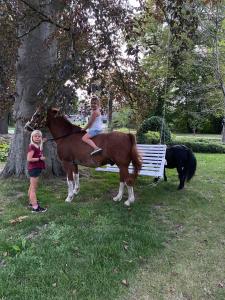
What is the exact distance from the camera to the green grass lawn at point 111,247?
400 centimetres

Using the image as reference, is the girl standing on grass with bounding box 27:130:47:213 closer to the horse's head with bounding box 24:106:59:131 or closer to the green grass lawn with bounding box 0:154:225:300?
the green grass lawn with bounding box 0:154:225:300

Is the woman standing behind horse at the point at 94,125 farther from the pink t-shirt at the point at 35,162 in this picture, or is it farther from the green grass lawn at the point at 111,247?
the green grass lawn at the point at 111,247

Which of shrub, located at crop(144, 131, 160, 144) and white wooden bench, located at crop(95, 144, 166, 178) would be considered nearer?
white wooden bench, located at crop(95, 144, 166, 178)

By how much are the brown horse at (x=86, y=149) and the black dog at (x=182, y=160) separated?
1.45 meters

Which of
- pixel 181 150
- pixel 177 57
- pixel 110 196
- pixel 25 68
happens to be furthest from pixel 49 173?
pixel 177 57

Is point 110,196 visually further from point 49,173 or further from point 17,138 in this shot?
point 17,138

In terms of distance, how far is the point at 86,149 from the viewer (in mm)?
6898

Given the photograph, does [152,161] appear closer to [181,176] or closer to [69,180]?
[181,176]

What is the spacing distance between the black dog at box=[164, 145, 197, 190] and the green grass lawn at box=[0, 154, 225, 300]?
527 millimetres

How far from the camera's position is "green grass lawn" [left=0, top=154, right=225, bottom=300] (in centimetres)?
400

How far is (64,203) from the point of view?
21.9ft

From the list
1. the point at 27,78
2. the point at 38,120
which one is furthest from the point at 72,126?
the point at 27,78

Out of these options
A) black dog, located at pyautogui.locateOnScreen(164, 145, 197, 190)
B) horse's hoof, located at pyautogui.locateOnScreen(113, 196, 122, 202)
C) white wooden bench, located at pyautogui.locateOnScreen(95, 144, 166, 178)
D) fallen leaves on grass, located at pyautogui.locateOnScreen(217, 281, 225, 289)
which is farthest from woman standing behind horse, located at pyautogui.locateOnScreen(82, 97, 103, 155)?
fallen leaves on grass, located at pyautogui.locateOnScreen(217, 281, 225, 289)

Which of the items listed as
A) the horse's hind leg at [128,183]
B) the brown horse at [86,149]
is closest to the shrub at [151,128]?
the brown horse at [86,149]
